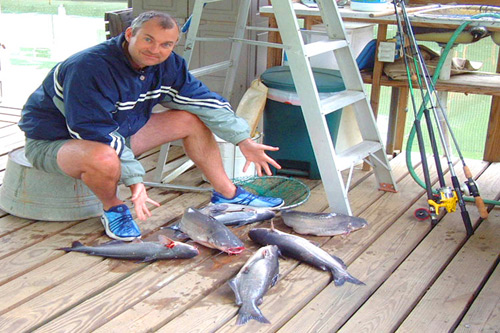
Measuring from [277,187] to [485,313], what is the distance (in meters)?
1.51

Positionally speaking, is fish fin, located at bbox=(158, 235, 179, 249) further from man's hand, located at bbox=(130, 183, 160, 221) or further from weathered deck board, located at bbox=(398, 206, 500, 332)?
weathered deck board, located at bbox=(398, 206, 500, 332)

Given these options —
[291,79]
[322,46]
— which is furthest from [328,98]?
[291,79]

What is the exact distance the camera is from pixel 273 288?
267 cm

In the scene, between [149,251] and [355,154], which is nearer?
[149,251]

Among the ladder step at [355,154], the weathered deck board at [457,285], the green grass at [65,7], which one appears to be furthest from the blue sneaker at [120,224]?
the green grass at [65,7]

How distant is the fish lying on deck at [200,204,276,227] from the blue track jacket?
1.19 ft

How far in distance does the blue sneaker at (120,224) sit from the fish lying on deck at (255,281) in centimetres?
65

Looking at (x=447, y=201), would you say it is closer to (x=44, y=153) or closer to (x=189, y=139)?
(x=189, y=139)

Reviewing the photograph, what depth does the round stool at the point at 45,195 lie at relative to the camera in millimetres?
3244

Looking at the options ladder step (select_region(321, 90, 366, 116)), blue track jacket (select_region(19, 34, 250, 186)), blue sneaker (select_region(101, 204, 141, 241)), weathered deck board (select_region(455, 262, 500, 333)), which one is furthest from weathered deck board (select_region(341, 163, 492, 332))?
blue sneaker (select_region(101, 204, 141, 241))

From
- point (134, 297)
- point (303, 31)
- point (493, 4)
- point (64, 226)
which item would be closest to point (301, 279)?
point (134, 297)

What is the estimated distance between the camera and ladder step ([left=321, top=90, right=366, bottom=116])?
3.34 m

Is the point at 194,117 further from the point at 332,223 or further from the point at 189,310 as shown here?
the point at 189,310

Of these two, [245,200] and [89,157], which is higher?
[89,157]
